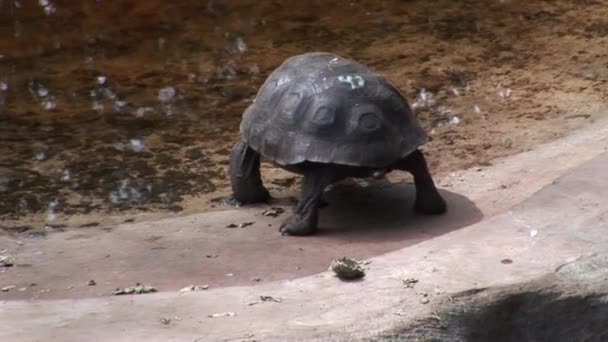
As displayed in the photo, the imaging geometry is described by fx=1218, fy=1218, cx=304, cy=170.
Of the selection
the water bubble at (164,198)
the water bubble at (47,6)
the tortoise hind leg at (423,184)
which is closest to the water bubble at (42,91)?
the water bubble at (164,198)

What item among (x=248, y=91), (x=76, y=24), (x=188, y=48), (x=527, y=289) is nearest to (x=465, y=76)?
(x=248, y=91)

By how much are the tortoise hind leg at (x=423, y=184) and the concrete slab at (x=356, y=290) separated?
550 millimetres

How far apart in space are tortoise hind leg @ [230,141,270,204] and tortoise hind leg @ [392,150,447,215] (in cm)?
78

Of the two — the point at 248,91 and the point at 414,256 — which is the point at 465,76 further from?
the point at 414,256

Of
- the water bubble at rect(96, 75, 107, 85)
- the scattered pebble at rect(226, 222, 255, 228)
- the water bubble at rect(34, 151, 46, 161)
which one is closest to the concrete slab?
the scattered pebble at rect(226, 222, 255, 228)

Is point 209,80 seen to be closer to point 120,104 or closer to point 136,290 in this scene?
point 120,104

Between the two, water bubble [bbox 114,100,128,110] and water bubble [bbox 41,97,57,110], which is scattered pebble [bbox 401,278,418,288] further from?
water bubble [bbox 41,97,57,110]

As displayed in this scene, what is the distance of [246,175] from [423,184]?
0.94 metres

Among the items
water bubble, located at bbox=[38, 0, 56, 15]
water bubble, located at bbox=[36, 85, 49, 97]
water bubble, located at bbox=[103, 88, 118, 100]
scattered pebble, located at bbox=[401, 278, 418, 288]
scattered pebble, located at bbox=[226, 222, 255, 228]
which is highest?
water bubble, located at bbox=[38, 0, 56, 15]

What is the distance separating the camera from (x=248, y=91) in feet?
26.7

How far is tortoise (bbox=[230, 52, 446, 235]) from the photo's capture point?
5852 millimetres

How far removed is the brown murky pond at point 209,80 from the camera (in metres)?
6.83

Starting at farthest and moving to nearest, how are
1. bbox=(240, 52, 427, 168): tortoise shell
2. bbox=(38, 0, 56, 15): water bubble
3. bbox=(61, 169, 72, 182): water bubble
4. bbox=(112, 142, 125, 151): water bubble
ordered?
bbox=(38, 0, 56, 15): water bubble → bbox=(112, 142, 125, 151): water bubble → bbox=(61, 169, 72, 182): water bubble → bbox=(240, 52, 427, 168): tortoise shell

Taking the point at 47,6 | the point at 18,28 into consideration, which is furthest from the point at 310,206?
the point at 47,6
